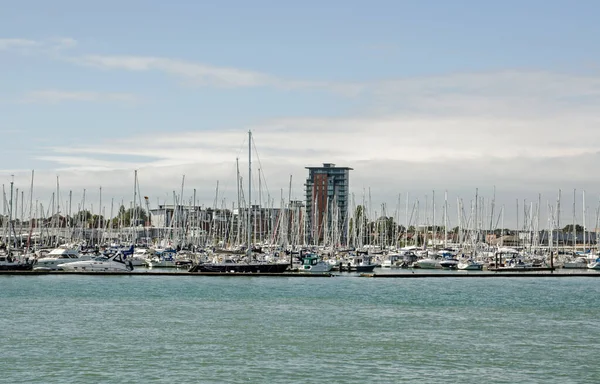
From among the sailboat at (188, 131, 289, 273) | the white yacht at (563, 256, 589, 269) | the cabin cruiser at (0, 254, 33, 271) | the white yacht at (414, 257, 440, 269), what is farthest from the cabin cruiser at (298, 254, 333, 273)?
the white yacht at (563, 256, 589, 269)

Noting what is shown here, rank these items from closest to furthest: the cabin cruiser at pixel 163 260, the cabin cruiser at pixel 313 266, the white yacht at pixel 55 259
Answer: the white yacht at pixel 55 259, the cabin cruiser at pixel 313 266, the cabin cruiser at pixel 163 260

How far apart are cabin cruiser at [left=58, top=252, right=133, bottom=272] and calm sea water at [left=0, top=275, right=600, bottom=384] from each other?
1272 centimetres

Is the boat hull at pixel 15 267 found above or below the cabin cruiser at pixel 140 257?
below

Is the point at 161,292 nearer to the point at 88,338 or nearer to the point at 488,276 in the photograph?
the point at 88,338

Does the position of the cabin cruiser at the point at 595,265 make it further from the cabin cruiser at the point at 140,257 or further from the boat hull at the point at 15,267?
the boat hull at the point at 15,267

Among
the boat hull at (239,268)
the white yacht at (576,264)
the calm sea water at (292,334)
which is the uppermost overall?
the white yacht at (576,264)

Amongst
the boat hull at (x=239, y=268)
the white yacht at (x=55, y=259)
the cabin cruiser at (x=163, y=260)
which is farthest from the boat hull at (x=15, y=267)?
the cabin cruiser at (x=163, y=260)

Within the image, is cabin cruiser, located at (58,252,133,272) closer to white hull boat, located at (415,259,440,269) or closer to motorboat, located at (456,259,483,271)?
white hull boat, located at (415,259,440,269)

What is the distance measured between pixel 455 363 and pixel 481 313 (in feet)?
81.1

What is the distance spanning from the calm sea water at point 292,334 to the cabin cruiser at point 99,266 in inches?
501

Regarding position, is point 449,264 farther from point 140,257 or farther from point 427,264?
point 140,257

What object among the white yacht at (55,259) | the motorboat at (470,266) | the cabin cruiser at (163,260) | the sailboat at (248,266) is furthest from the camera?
the motorboat at (470,266)

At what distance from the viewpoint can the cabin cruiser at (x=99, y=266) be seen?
336 ft

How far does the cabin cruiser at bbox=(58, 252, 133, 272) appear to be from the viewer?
102 m
